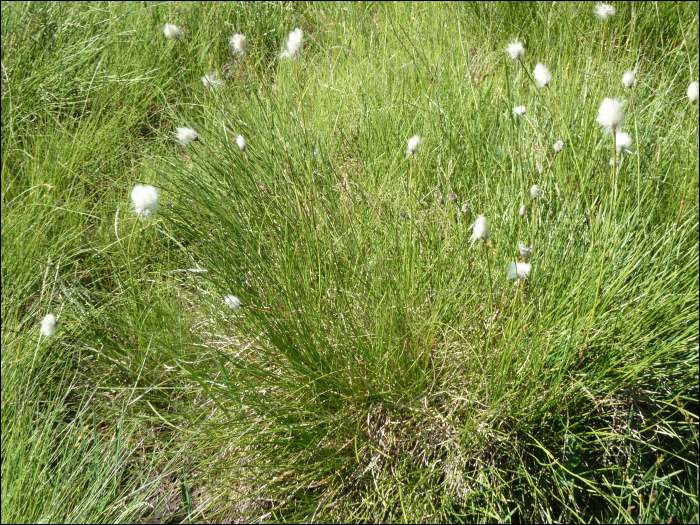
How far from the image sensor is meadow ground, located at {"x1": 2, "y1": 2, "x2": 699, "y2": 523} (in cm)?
150

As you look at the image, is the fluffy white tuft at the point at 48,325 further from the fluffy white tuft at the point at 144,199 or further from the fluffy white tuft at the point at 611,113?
the fluffy white tuft at the point at 611,113

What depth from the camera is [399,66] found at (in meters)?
2.62

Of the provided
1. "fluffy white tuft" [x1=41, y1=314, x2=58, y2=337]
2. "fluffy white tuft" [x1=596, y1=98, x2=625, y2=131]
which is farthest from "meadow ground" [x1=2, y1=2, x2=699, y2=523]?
"fluffy white tuft" [x1=41, y1=314, x2=58, y2=337]

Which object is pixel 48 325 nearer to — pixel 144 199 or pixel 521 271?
pixel 144 199

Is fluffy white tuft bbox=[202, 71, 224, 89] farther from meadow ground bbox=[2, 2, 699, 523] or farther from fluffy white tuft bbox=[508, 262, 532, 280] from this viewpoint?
fluffy white tuft bbox=[508, 262, 532, 280]

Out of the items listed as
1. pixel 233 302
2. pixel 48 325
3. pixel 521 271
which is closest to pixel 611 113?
pixel 521 271

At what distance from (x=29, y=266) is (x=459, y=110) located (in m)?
1.56

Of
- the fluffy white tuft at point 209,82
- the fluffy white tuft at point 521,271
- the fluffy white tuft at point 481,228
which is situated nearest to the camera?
the fluffy white tuft at point 481,228

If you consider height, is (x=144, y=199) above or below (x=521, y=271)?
above

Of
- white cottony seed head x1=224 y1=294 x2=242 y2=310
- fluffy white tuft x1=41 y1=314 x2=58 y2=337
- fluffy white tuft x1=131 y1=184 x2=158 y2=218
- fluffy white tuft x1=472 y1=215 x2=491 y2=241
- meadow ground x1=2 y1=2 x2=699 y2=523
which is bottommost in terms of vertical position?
meadow ground x1=2 y1=2 x2=699 y2=523

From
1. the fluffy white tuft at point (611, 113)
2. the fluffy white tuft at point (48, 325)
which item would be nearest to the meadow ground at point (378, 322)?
the fluffy white tuft at point (611, 113)

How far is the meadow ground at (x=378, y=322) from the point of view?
4.92ft

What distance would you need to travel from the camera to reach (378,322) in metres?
1.57

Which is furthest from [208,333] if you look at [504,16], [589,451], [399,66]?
[504,16]
